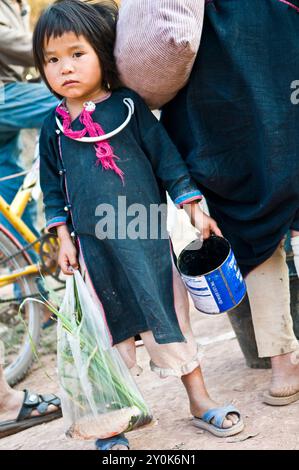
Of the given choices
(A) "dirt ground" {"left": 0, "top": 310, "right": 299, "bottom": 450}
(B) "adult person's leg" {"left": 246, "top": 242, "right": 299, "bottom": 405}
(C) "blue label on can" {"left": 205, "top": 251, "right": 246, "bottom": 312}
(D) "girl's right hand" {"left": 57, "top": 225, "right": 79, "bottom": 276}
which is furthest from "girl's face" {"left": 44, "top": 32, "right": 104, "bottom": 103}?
(A) "dirt ground" {"left": 0, "top": 310, "right": 299, "bottom": 450}

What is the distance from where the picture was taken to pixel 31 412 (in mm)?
2906

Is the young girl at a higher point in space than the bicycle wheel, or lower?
higher

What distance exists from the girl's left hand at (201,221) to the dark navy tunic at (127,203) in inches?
2.1

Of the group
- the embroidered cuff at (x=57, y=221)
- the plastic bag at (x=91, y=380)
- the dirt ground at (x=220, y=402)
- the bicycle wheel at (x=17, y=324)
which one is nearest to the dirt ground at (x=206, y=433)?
the dirt ground at (x=220, y=402)

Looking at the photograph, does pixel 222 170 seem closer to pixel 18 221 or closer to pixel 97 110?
pixel 97 110

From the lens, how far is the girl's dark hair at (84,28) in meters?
2.22

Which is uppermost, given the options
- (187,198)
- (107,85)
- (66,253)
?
(107,85)

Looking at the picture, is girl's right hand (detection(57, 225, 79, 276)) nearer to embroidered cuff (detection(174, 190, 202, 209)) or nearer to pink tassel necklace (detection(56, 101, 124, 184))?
pink tassel necklace (detection(56, 101, 124, 184))

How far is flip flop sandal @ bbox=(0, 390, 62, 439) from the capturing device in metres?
2.86

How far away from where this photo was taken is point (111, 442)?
2.32 metres

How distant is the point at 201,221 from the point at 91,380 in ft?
2.15

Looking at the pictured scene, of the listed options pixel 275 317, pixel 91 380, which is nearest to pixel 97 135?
pixel 91 380

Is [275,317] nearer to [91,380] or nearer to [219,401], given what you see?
[219,401]

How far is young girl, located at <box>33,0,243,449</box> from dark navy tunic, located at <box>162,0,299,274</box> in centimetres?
14
